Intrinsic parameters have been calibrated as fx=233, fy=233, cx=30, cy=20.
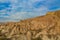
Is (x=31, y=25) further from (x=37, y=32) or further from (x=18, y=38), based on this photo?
(x=18, y=38)

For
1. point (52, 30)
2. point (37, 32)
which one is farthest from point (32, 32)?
point (52, 30)

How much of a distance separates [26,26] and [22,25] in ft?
0.84

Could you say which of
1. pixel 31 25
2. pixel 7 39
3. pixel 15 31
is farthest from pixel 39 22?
pixel 7 39

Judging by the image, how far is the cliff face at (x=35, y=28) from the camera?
13250mm

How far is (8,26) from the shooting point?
47.4 feet

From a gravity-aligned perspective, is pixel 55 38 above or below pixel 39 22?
below

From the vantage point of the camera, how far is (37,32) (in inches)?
544

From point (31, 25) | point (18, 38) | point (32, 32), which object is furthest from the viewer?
point (31, 25)

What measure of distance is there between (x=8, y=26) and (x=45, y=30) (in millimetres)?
2326

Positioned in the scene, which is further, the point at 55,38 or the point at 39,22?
the point at 39,22

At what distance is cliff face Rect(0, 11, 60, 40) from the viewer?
522 inches

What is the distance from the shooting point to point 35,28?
1463 cm

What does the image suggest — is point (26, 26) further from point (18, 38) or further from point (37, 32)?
point (18, 38)

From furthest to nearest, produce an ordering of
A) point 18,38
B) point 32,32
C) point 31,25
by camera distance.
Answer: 1. point 31,25
2. point 32,32
3. point 18,38
